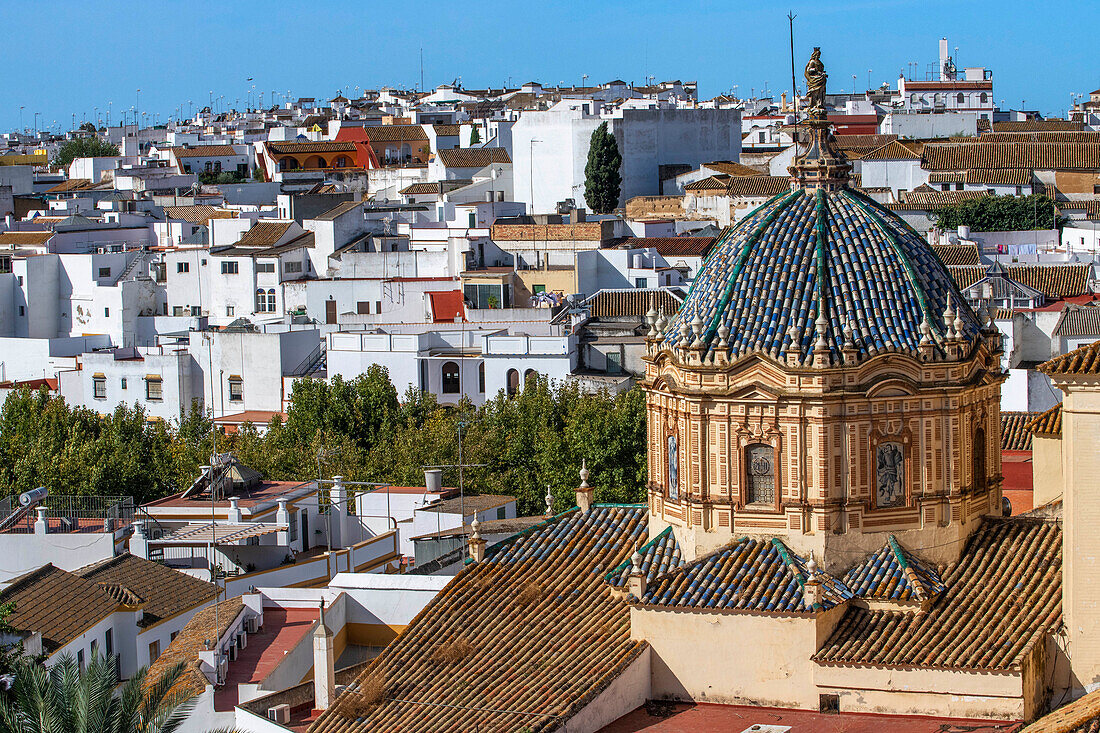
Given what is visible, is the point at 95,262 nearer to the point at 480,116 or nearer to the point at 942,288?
the point at 942,288

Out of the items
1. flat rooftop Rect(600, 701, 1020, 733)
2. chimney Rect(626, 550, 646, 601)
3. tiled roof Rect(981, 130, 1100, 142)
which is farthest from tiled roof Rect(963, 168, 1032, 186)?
flat rooftop Rect(600, 701, 1020, 733)

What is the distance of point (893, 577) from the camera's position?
2192 centimetres

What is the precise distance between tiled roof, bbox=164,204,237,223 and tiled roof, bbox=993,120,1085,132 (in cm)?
4758

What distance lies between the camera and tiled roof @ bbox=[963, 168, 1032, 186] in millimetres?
89625

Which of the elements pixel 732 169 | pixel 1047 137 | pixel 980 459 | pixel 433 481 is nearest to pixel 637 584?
pixel 980 459

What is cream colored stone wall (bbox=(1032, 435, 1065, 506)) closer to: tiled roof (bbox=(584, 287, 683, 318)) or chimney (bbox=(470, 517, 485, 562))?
chimney (bbox=(470, 517, 485, 562))

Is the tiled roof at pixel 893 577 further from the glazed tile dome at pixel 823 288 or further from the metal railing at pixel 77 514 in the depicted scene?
the metal railing at pixel 77 514

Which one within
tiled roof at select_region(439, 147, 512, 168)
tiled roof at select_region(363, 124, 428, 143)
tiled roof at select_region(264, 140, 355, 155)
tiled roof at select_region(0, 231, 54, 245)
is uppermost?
tiled roof at select_region(363, 124, 428, 143)

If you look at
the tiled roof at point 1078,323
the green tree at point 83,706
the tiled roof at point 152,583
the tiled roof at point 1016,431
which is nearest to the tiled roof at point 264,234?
the tiled roof at point 1078,323

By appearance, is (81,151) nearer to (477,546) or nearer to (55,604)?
(55,604)

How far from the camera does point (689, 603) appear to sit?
22078 mm

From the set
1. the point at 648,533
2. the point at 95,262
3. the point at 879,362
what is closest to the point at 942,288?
the point at 879,362

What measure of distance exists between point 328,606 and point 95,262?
49.2m

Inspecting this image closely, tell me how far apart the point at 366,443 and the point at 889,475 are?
2901 centimetres
